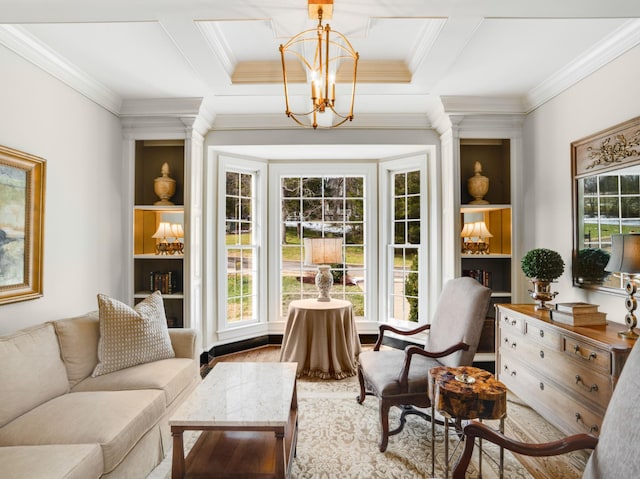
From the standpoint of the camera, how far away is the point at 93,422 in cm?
189

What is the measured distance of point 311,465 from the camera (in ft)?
7.46

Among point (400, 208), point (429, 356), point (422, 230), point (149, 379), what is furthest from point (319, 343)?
point (400, 208)

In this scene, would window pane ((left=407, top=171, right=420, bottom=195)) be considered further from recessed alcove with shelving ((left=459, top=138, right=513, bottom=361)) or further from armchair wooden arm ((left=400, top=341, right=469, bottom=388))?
armchair wooden arm ((left=400, top=341, right=469, bottom=388))

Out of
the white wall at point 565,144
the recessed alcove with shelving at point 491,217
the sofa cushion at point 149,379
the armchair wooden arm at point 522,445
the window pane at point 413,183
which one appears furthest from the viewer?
the window pane at point 413,183

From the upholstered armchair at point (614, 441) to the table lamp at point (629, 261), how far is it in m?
1.02

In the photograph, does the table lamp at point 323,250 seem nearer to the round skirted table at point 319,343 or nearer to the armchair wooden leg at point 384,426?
the round skirted table at point 319,343

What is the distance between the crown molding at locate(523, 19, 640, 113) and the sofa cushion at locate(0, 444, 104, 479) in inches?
152

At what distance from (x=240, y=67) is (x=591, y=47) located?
2.70 meters

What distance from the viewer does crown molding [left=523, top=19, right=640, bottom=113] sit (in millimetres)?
2461

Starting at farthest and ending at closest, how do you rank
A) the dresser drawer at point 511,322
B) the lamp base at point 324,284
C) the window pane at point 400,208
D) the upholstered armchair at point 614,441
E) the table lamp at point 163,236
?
1. the window pane at point 400,208
2. the lamp base at point 324,284
3. the table lamp at point 163,236
4. the dresser drawer at point 511,322
5. the upholstered armchair at point 614,441

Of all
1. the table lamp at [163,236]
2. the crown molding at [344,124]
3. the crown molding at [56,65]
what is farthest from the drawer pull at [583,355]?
the crown molding at [56,65]

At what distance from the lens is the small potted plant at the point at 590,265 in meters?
2.73

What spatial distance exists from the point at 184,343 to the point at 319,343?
1301 mm

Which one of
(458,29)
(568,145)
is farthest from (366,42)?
(568,145)
